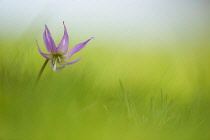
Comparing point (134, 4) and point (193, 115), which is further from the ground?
point (134, 4)

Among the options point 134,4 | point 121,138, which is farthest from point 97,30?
point 121,138

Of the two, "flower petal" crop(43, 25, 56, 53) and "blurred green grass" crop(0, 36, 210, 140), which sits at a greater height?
"flower petal" crop(43, 25, 56, 53)

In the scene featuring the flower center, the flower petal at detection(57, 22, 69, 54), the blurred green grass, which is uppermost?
the flower petal at detection(57, 22, 69, 54)

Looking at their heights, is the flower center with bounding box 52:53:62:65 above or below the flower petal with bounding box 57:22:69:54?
below

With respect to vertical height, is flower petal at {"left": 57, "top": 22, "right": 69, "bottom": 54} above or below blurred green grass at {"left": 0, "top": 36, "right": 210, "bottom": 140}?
above

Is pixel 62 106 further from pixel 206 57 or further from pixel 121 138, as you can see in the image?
pixel 206 57

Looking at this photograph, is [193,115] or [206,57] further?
[206,57]
